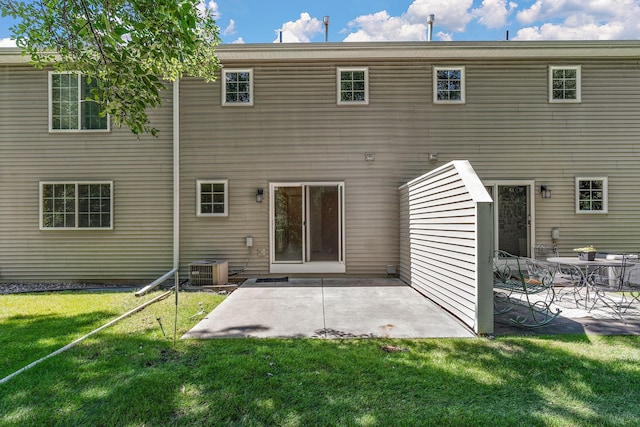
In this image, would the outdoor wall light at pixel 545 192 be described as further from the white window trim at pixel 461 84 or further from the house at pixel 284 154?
the white window trim at pixel 461 84

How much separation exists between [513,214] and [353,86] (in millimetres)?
4489

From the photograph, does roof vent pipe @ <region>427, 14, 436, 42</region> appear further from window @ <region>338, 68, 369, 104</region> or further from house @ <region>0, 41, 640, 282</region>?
window @ <region>338, 68, 369, 104</region>

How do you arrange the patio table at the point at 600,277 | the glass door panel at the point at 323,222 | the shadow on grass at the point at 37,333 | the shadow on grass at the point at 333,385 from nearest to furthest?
1. the shadow on grass at the point at 333,385
2. the shadow on grass at the point at 37,333
3. the patio table at the point at 600,277
4. the glass door panel at the point at 323,222

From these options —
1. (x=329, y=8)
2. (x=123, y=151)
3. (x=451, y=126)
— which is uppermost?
Answer: (x=329, y=8)

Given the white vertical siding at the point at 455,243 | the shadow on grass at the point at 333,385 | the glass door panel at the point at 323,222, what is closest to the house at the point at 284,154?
the glass door panel at the point at 323,222

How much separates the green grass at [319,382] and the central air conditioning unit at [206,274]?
2.83 m

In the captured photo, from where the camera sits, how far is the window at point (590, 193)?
23.1ft

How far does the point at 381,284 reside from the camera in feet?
21.2

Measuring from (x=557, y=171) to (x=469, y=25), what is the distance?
4.91 metres

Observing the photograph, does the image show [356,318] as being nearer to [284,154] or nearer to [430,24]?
[284,154]

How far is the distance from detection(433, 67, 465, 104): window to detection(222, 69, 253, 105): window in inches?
161

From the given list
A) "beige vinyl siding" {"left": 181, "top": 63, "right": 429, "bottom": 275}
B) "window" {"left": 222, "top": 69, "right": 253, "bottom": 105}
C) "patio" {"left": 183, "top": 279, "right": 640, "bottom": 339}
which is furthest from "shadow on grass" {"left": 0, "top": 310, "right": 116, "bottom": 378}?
"window" {"left": 222, "top": 69, "right": 253, "bottom": 105}

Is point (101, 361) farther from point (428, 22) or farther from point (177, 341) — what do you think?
point (428, 22)

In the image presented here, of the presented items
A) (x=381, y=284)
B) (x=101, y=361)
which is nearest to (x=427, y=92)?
(x=381, y=284)
